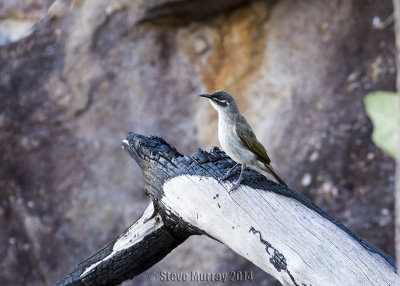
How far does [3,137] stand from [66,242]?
1294 millimetres

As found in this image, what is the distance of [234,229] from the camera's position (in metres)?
4.28

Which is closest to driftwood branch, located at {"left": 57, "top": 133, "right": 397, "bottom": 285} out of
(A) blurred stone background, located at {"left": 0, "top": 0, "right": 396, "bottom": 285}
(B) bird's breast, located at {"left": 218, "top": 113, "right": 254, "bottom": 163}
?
(B) bird's breast, located at {"left": 218, "top": 113, "right": 254, "bottom": 163}

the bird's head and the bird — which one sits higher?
the bird's head

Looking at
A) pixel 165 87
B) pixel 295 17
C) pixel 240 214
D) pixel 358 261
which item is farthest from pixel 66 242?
pixel 358 261

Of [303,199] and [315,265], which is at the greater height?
[303,199]

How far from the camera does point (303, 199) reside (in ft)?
14.8

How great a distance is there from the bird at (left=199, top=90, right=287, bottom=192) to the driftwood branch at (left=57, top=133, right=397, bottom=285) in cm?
9

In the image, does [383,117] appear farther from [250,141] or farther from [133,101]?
[133,101]

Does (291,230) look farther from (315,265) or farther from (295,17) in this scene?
(295,17)

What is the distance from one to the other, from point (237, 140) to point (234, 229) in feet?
3.00

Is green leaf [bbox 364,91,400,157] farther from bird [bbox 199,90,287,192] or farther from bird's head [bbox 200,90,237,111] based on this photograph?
bird's head [bbox 200,90,237,111]

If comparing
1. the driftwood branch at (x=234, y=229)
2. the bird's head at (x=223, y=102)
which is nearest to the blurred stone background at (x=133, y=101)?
the bird's head at (x=223, y=102)

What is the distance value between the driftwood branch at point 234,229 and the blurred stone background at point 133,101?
2.80 m

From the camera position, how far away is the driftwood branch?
3975 millimetres
